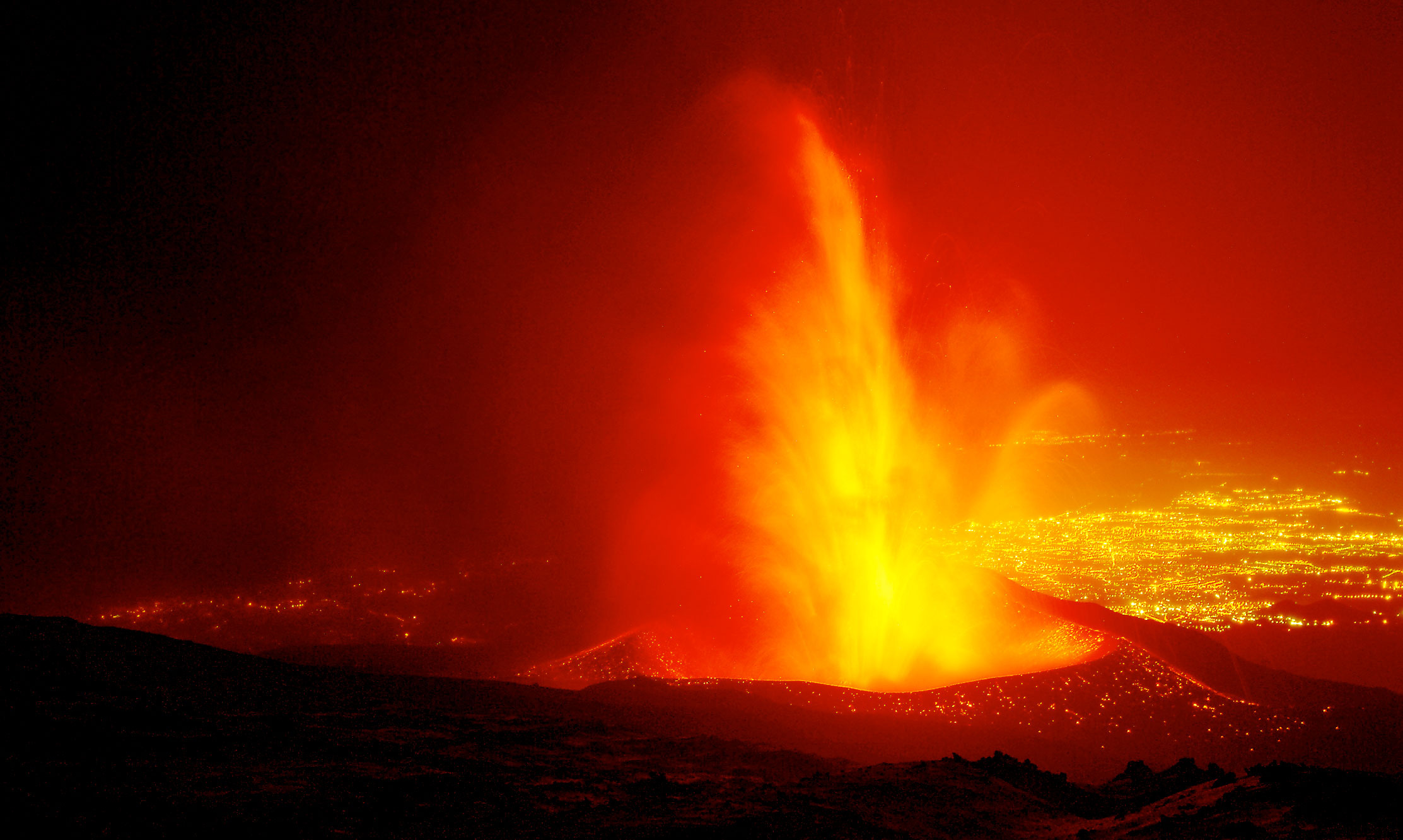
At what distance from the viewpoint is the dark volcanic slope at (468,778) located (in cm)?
488

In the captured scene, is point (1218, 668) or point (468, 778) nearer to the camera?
point (468, 778)

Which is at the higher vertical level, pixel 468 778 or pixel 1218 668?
pixel 1218 668

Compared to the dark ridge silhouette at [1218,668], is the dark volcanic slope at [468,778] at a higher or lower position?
lower

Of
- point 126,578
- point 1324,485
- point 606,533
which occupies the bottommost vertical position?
point 126,578

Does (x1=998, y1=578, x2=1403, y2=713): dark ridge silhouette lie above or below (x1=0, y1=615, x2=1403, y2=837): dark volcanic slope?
above

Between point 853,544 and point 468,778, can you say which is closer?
point 468,778

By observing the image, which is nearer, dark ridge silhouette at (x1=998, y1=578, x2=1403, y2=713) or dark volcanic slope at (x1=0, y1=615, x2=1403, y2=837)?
dark volcanic slope at (x1=0, y1=615, x2=1403, y2=837)

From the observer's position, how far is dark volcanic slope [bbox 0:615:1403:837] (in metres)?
4.88

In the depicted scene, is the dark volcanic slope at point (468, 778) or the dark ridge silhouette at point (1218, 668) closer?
the dark volcanic slope at point (468, 778)

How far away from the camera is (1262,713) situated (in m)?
9.78

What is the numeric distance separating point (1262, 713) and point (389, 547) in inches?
994

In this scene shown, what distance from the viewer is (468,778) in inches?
231

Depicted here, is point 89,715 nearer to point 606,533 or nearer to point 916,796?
point 916,796

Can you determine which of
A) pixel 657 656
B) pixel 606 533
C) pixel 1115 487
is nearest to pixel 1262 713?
pixel 657 656
